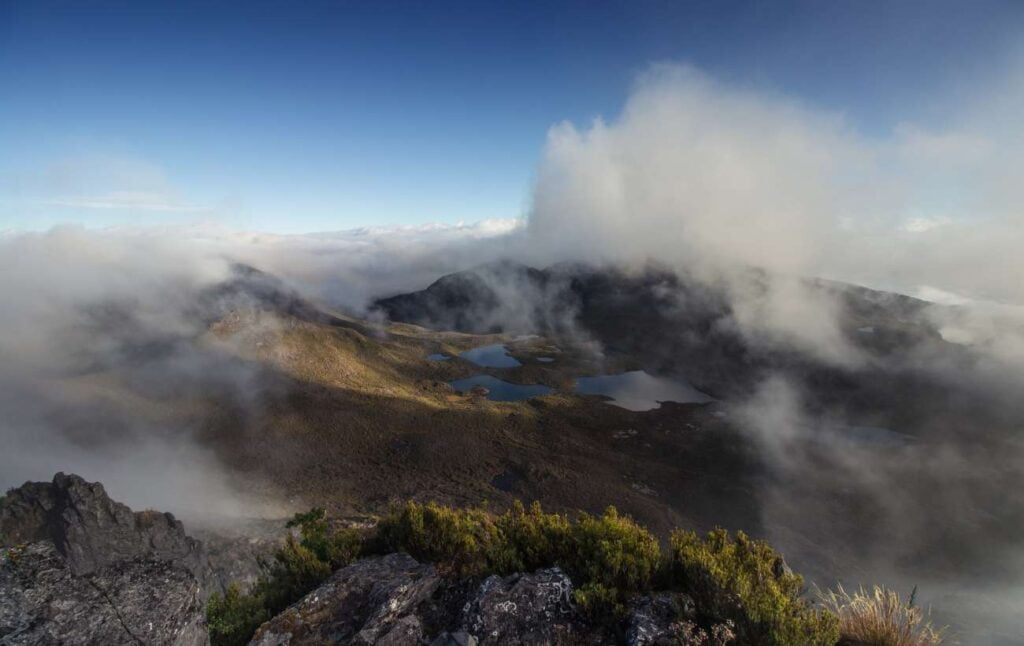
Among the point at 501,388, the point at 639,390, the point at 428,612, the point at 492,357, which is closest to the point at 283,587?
the point at 428,612

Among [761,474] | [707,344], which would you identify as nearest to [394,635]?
[761,474]

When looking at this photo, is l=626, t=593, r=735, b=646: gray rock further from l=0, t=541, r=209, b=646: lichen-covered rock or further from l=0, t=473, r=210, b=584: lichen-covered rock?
l=0, t=473, r=210, b=584: lichen-covered rock

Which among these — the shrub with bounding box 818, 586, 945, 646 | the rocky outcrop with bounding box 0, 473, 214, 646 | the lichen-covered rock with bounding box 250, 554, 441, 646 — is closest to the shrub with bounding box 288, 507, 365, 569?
the lichen-covered rock with bounding box 250, 554, 441, 646

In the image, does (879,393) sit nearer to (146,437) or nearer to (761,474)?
(761,474)

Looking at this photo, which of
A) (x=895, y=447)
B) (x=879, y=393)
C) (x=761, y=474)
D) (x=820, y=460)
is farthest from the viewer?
(x=879, y=393)

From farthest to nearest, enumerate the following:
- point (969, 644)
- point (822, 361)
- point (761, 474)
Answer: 1. point (822, 361)
2. point (761, 474)
3. point (969, 644)

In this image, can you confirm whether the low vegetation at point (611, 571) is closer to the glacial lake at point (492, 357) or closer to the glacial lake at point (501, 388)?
the glacial lake at point (501, 388)

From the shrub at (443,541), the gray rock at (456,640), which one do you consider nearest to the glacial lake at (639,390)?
the shrub at (443,541)
